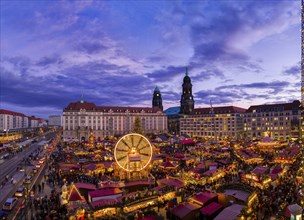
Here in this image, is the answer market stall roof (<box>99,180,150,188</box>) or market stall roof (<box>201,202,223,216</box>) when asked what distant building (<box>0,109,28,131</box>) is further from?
market stall roof (<box>201,202,223,216</box>)

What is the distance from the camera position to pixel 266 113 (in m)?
93.5

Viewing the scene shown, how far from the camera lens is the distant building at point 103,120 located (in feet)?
326

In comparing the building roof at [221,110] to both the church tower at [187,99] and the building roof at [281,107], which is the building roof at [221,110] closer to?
the church tower at [187,99]

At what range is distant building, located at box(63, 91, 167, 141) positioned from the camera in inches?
3910

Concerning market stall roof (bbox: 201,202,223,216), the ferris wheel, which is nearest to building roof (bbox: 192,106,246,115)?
the ferris wheel

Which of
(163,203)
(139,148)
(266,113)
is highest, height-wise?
(266,113)

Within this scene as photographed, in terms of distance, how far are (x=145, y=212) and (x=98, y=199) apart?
449cm

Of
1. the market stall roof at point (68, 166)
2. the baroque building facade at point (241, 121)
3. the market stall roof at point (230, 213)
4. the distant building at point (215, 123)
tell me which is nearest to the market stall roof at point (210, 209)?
the market stall roof at point (230, 213)

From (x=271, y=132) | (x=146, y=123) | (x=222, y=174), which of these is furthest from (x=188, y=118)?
(x=222, y=174)

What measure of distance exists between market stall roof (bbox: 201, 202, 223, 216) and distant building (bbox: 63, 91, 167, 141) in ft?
267

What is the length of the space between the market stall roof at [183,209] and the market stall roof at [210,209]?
56cm

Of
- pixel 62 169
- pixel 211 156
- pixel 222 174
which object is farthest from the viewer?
pixel 211 156

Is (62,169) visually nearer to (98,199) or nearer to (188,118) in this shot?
(98,199)

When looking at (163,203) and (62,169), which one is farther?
(62,169)
